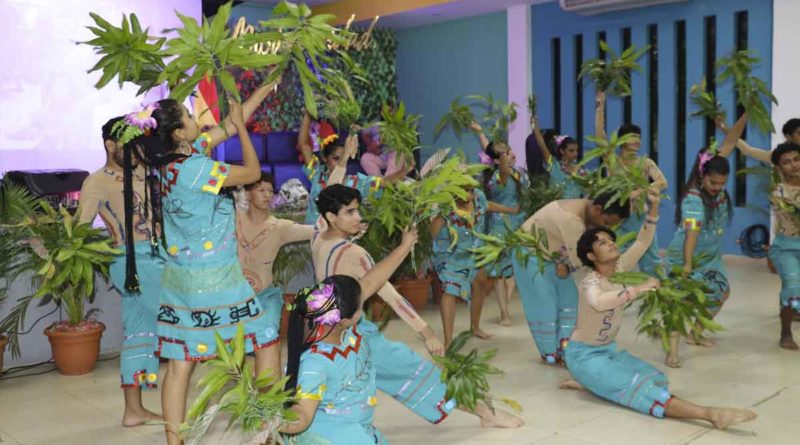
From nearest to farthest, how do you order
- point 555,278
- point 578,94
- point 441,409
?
point 441,409
point 555,278
point 578,94

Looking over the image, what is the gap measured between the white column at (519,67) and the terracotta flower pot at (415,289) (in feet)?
15.0

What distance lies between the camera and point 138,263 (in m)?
3.68

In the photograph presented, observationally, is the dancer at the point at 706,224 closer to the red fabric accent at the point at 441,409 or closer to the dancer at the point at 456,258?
the dancer at the point at 456,258

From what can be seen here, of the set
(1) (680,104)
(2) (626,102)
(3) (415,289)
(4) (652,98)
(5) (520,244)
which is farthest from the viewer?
(2) (626,102)

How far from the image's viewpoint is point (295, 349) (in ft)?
8.61

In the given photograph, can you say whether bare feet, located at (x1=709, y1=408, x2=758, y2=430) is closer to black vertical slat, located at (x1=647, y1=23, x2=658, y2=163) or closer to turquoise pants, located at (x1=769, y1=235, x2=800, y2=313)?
turquoise pants, located at (x1=769, y1=235, x2=800, y2=313)

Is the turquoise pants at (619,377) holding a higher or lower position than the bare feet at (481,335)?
higher

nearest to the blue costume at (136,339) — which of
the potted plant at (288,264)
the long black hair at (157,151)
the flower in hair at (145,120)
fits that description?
the long black hair at (157,151)

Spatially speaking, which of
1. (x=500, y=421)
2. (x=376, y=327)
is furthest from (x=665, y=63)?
(x=376, y=327)

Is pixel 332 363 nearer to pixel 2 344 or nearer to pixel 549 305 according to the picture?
pixel 549 305

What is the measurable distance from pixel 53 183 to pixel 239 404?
258 inches

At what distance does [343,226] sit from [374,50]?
29.2 ft

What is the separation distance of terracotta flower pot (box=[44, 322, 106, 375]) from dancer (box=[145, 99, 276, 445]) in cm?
186

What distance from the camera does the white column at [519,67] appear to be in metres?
10.7
